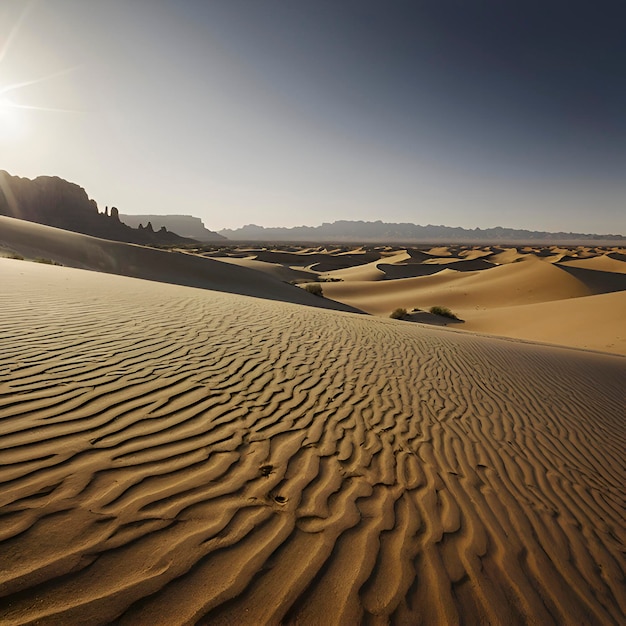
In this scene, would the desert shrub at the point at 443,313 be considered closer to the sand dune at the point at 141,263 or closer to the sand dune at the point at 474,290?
the sand dune at the point at 474,290

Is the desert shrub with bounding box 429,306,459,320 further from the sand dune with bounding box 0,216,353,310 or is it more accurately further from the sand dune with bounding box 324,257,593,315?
the sand dune with bounding box 0,216,353,310

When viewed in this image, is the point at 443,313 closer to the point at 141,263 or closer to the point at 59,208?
the point at 141,263

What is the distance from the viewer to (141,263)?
23062 mm

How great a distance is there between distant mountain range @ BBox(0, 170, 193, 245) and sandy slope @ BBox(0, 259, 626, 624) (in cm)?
9339

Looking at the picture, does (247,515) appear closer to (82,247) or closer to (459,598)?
(459,598)

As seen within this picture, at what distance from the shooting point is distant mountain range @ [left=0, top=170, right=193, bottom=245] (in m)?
82.1

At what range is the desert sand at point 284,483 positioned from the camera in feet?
6.20

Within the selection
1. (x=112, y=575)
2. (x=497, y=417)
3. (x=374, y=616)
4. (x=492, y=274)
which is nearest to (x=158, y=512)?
(x=112, y=575)

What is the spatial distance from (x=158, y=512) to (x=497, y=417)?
172 inches

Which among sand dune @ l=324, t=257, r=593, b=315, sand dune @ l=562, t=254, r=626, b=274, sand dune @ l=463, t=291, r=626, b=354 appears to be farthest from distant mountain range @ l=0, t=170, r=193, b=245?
sand dune @ l=562, t=254, r=626, b=274

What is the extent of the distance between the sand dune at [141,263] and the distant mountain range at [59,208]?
68858mm

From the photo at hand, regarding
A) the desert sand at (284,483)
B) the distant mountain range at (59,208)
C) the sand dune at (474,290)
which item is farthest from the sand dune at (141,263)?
the distant mountain range at (59,208)

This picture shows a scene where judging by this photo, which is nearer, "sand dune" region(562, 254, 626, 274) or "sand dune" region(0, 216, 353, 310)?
"sand dune" region(0, 216, 353, 310)

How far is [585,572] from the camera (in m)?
2.52
